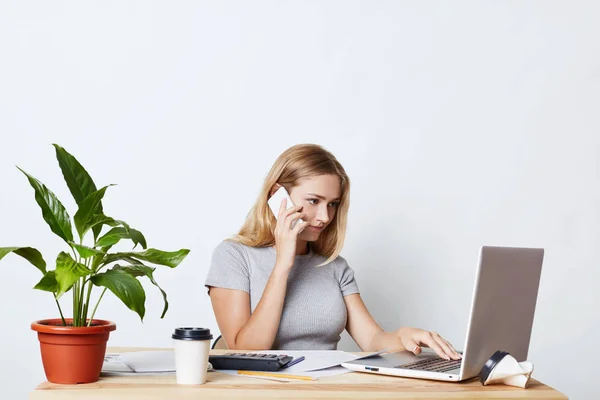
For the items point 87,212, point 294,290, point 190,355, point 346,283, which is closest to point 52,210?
point 87,212

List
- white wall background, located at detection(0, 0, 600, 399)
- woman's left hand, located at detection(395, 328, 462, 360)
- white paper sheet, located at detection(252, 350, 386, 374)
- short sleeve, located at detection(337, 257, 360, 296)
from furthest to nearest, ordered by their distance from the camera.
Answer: white wall background, located at detection(0, 0, 600, 399) → short sleeve, located at detection(337, 257, 360, 296) → woman's left hand, located at detection(395, 328, 462, 360) → white paper sheet, located at detection(252, 350, 386, 374)

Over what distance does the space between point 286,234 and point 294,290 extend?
0.88ft

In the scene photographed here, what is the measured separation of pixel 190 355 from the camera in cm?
150

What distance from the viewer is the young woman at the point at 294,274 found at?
2.27 meters

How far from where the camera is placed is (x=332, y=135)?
10.7 feet

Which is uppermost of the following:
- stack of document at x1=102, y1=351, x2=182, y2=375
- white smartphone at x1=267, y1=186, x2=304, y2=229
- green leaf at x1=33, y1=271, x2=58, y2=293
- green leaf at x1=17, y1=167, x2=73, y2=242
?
white smartphone at x1=267, y1=186, x2=304, y2=229

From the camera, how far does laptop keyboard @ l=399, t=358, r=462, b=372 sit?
5.73ft

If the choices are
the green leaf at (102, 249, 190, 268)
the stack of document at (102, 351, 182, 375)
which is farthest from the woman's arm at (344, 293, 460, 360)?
the green leaf at (102, 249, 190, 268)

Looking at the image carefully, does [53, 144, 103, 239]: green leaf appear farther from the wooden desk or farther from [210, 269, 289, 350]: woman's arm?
[210, 269, 289, 350]: woman's arm

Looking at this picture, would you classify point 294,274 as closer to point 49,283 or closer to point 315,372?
point 315,372

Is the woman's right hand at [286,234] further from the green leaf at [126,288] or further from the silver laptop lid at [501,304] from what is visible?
the green leaf at [126,288]

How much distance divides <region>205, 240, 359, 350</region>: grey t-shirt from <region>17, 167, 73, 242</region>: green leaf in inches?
35.4

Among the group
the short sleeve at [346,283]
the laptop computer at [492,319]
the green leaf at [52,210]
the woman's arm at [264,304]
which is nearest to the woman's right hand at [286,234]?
the woman's arm at [264,304]

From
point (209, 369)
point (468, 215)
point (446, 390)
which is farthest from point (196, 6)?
point (446, 390)
